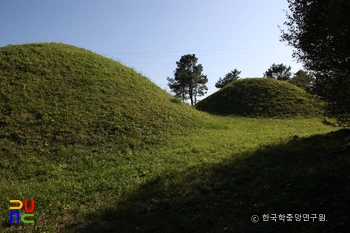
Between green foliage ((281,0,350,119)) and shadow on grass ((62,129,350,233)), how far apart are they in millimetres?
1725

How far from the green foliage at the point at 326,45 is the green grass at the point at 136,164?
164 centimetres

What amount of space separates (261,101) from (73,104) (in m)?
14.9

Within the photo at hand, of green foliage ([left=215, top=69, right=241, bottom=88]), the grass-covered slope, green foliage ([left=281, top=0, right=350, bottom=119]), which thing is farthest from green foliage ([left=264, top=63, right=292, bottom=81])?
green foliage ([left=281, top=0, right=350, bottom=119])

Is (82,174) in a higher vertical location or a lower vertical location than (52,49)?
lower

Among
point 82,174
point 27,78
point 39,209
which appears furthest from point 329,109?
point 27,78

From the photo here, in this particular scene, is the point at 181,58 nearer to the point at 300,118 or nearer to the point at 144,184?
the point at 300,118

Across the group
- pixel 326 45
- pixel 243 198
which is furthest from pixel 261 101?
pixel 243 198

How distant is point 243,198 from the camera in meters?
5.05

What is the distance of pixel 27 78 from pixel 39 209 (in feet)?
33.9

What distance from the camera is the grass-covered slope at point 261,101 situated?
63.5 ft

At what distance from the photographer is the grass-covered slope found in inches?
762

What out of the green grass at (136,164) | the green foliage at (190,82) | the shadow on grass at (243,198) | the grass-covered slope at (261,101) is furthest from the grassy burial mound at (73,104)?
the green foliage at (190,82)

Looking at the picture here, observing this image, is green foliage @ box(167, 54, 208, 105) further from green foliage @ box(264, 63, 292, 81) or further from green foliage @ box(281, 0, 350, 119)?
green foliage @ box(281, 0, 350, 119)

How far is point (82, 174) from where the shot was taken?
7.67 metres
